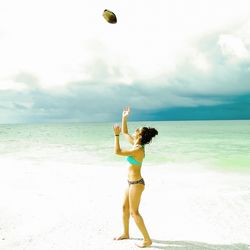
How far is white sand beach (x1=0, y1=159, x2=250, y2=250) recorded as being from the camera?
262 inches

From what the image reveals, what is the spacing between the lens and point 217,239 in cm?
688

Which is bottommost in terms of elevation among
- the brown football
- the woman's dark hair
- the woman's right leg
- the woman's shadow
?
the woman's shadow

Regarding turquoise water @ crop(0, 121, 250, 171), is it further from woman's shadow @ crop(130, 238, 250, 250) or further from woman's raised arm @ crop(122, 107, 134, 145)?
woman's raised arm @ crop(122, 107, 134, 145)

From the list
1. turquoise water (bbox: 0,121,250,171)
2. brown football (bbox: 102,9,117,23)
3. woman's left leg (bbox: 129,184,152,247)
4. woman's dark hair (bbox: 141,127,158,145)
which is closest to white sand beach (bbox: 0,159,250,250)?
woman's left leg (bbox: 129,184,152,247)

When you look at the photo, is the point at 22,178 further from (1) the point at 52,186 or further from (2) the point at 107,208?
(2) the point at 107,208

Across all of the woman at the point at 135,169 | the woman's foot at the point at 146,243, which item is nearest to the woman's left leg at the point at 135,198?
the woman at the point at 135,169

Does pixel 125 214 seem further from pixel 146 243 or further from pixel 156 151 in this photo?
pixel 156 151

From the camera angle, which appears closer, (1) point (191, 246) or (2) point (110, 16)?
(2) point (110, 16)

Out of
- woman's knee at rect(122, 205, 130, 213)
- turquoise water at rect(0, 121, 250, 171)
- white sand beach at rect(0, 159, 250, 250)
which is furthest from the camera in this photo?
turquoise water at rect(0, 121, 250, 171)

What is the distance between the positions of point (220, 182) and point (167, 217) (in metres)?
6.87

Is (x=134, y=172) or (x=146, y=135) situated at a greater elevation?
(x=146, y=135)

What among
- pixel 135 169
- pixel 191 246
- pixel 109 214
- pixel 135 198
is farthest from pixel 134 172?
pixel 109 214

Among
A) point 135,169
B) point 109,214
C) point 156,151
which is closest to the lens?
point 135,169

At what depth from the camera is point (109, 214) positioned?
8.66 m
